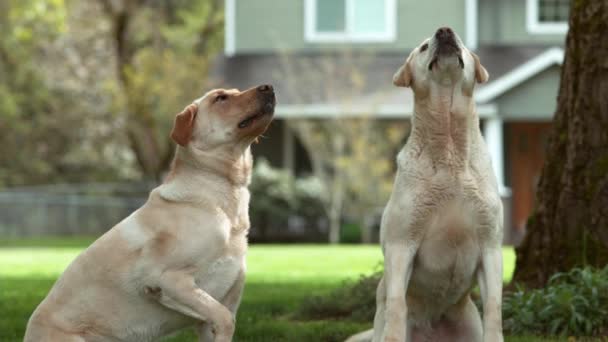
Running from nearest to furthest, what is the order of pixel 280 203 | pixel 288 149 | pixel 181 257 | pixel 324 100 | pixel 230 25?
pixel 181 257 → pixel 280 203 → pixel 324 100 → pixel 230 25 → pixel 288 149

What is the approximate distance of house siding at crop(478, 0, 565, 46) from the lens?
2503cm

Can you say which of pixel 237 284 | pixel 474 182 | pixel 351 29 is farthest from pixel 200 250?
pixel 351 29

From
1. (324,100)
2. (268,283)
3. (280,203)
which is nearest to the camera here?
(268,283)

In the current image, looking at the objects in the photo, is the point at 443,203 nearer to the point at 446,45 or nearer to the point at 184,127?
the point at 446,45

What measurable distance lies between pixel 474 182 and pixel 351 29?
63.7 ft

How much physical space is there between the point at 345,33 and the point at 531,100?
182 inches

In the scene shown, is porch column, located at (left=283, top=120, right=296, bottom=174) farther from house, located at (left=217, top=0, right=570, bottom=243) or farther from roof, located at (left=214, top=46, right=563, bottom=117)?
roof, located at (left=214, top=46, right=563, bottom=117)

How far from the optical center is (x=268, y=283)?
11.6 meters

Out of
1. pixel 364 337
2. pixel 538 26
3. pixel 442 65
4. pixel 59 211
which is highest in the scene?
pixel 538 26

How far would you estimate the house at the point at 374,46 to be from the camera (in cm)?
2428

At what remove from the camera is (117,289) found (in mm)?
5820

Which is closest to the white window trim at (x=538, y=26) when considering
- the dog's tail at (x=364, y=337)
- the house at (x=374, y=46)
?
the house at (x=374, y=46)

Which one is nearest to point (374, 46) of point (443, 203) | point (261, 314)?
point (261, 314)

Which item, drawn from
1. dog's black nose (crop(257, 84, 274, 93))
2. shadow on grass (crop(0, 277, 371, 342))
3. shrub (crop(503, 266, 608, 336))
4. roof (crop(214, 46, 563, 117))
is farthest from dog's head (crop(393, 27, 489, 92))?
roof (crop(214, 46, 563, 117))
